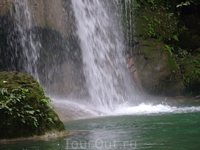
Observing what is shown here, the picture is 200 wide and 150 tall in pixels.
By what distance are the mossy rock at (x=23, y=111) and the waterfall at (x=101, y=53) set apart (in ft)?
24.9

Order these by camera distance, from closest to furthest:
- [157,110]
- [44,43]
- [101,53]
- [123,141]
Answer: [123,141] < [157,110] < [44,43] < [101,53]

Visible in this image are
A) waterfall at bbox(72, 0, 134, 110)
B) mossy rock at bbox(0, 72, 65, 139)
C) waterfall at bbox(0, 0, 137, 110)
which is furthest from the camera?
waterfall at bbox(72, 0, 134, 110)

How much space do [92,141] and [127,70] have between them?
1057cm

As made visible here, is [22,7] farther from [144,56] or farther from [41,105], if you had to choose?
[41,105]

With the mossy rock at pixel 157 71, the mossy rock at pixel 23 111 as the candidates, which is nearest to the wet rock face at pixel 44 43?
the mossy rock at pixel 157 71

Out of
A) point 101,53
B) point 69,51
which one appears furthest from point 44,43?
point 101,53

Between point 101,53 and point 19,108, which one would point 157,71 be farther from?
point 19,108

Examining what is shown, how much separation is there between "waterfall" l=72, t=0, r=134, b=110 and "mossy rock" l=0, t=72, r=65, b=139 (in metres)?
7.58

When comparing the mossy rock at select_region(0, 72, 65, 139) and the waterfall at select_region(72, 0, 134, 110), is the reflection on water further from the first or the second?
the waterfall at select_region(72, 0, 134, 110)

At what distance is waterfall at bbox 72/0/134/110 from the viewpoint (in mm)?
13383

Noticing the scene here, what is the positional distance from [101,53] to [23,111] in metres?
9.65

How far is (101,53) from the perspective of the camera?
1426 cm

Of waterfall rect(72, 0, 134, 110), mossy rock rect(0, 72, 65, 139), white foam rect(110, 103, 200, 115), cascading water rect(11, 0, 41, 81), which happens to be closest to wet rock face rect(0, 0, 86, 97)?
cascading water rect(11, 0, 41, 81)

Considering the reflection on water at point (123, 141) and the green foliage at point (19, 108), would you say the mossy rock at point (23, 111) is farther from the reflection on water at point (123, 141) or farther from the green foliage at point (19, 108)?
the reflection on water at point (123, 141)
